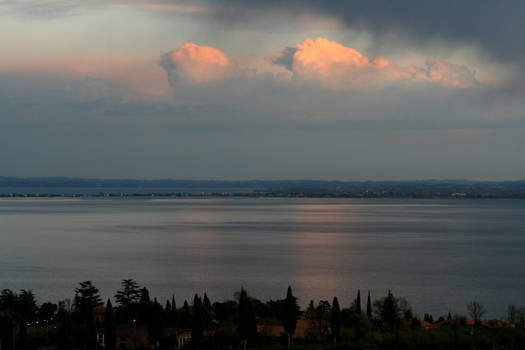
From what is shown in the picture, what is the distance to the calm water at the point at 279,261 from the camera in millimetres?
44281

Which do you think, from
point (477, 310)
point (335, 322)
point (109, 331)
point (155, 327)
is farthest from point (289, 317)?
point (477, 310)

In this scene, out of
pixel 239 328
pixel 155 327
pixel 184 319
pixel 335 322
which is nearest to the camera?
pixel 239 328

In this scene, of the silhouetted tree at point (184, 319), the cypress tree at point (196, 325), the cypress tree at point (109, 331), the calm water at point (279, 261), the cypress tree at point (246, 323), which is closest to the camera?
the cypress tree at point (109, 331)

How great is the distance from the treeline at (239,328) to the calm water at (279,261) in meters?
8.58

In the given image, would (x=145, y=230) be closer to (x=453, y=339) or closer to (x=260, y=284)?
(x=260, y=284)

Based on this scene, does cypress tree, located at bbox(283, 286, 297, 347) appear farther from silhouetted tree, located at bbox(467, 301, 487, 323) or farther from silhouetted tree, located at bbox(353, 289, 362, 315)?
silhouetted tree, located at bbox(467, 301, 487, 323)

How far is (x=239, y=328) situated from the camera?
26.5 m

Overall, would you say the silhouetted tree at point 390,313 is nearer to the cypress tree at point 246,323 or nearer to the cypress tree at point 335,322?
the cypress tree at point 335,322

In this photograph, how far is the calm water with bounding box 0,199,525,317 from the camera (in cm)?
4428

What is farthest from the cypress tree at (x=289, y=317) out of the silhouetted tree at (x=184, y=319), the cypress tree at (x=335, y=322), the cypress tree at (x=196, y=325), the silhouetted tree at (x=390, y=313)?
the silhouetted tree at (x=184, y=319)

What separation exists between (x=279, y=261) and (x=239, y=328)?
106 ft

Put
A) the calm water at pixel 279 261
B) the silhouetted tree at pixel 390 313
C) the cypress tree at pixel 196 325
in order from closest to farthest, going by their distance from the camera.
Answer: the cypress tree at pixel 196 325 → the silhouetted tree at pixel 390 313 → the calm water at pixel 279 261

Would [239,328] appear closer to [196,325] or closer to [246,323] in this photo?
[246,323]

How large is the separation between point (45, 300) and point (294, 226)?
206 feet
